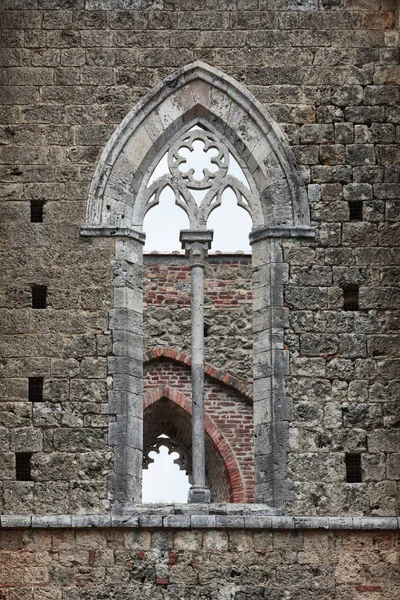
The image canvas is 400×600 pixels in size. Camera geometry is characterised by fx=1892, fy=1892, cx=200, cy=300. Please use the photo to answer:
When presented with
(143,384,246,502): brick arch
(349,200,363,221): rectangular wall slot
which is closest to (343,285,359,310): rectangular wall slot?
(349,200,363,221): rectangular wall slot

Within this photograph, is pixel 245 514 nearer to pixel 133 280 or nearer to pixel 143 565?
pixel 143 565

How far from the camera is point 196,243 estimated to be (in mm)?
15422

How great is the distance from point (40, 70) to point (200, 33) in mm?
1381

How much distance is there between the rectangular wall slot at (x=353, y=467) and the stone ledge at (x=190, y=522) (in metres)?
0.42

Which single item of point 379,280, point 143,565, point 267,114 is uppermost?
point 267,114

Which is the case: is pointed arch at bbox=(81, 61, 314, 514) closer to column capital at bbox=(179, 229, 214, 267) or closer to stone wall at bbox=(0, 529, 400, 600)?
column capital at bbox=(179, 229, 214, 267)

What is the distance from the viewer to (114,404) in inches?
586

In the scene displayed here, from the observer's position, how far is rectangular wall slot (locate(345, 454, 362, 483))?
585 inches

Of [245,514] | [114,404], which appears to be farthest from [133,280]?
[245,514]

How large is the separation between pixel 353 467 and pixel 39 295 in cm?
287

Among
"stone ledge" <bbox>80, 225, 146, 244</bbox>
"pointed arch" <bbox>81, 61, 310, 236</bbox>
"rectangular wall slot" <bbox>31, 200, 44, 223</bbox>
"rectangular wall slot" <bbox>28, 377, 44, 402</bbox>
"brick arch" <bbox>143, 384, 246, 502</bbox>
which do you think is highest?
"pointed arch" <bbox>81, 61, 310, 236</bbox>

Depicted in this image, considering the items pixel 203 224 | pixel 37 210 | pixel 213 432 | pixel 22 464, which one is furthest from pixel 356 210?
pixel 213 432

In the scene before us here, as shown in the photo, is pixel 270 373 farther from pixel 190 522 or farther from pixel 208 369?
pixel 208 369

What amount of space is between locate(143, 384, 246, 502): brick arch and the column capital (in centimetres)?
725
